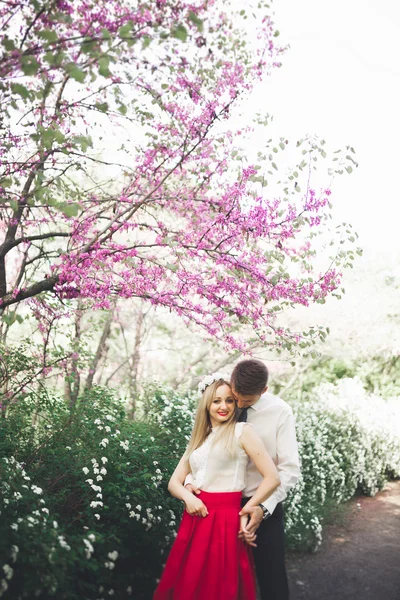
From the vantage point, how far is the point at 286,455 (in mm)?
3498

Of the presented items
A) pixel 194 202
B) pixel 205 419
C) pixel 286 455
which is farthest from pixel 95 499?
pixel 194 202

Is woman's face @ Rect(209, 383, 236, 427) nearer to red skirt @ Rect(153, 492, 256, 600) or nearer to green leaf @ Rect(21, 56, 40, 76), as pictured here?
red skirt @ Rect(153, 492, 256, 600)

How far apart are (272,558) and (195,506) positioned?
0.56m

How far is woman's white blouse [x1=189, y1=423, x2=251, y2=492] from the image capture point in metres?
3.33

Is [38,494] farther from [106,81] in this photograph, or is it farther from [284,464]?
[106,81]

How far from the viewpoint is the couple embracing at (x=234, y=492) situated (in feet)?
10.6

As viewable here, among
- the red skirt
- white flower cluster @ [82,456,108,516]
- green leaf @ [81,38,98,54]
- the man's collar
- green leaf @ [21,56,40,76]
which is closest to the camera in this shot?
green leaf @ [21,56,40,76]

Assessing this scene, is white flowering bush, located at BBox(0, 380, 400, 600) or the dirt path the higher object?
white flowering bush, located at BBox(0, 380, 400, 600)

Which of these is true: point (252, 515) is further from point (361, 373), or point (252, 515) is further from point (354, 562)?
point (361, 373)

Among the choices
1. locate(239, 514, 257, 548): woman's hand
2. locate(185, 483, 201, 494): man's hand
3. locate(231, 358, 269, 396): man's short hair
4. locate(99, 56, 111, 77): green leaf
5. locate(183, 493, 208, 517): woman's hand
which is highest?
locate(99, 56, 111, 77): green leaf

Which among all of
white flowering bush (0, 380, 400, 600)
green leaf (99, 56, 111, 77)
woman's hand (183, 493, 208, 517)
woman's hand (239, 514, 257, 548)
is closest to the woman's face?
woman's hand (183, 493, 208, 517)

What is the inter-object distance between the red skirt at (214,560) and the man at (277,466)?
0.15 meters

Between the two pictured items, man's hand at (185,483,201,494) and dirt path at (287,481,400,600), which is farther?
dirt path at (287,481,400,600)

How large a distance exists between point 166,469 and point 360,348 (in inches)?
403
